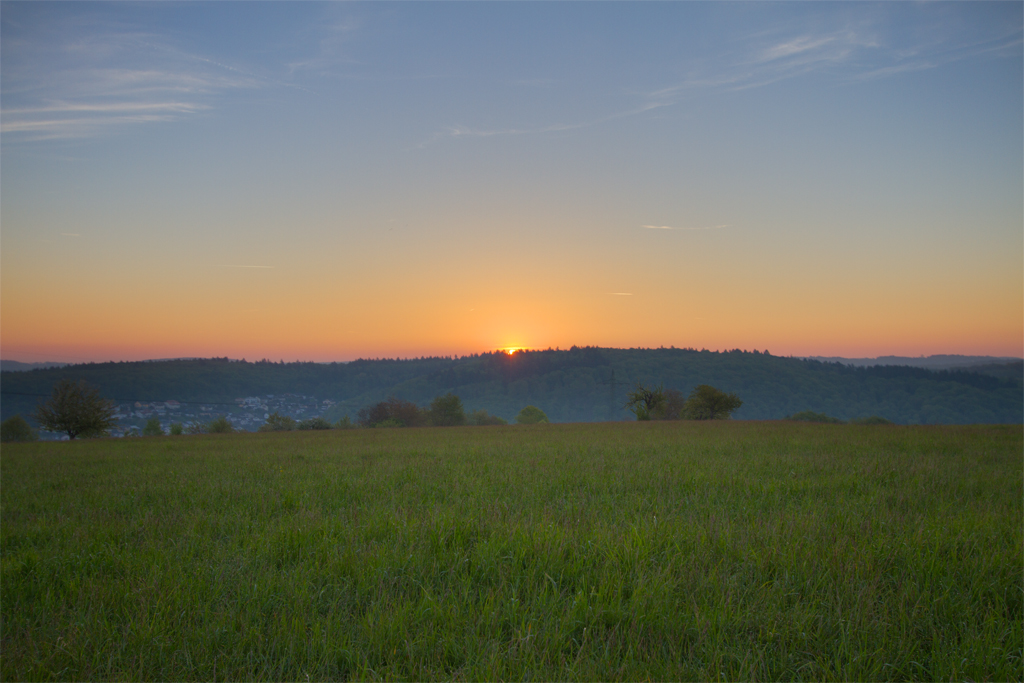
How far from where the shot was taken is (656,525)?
5.28 meters

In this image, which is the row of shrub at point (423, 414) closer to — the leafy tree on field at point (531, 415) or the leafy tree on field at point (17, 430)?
the leafy tree on field at point (531, 415)

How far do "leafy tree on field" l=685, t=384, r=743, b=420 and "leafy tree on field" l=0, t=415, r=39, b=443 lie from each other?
96.0 m

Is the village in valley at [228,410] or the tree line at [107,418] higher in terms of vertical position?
the tree line at [107,418]

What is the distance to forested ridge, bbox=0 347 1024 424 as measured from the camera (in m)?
124

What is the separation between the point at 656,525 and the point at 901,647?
2487mm

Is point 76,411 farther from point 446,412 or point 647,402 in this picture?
point 647,402

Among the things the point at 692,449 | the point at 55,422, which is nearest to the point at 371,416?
the point at 55,422

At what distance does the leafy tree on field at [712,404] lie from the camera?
6072 cm

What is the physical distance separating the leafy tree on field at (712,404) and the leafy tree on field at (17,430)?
9595cm

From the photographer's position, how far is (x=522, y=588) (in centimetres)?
382

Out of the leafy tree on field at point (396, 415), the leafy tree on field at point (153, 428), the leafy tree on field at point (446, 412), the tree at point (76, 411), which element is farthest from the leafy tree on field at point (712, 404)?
the leafy tree on field at point (153, 428)

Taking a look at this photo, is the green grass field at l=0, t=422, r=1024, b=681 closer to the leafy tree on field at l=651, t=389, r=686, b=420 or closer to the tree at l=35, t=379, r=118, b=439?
the tree at l=35, t=379, r=118, b=439

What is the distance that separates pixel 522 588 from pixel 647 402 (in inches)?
2498

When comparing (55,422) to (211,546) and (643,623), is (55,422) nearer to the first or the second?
(211,546)
